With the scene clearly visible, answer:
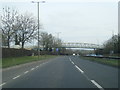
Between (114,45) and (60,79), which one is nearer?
(60,79)

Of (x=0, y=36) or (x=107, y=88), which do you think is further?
(x=0, y=36)

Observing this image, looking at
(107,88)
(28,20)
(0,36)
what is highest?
(28,20)

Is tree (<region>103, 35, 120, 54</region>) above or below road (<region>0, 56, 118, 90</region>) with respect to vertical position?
above

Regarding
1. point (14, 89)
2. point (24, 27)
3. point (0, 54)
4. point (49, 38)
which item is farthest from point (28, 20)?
point (14, 89)

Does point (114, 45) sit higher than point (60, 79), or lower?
higher

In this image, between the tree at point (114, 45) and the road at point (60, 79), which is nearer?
the road at point (60, 79)

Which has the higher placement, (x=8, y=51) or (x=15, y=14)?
(x=15, y=14)

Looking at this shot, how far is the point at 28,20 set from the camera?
270 ft

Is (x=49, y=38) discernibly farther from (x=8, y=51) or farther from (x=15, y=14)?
(x=8, y=51)

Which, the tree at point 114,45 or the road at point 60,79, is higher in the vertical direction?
the tree at point 114,45

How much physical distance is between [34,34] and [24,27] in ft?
12.2

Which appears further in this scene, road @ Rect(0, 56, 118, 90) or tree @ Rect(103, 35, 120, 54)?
tree @ Rect(103, 35, 120, 54)

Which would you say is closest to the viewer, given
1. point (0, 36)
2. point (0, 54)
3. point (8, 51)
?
point (0, 54)

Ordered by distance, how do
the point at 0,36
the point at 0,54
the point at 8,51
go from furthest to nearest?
the point at 0,36 → the point at 8,51 → the point at 0,54
